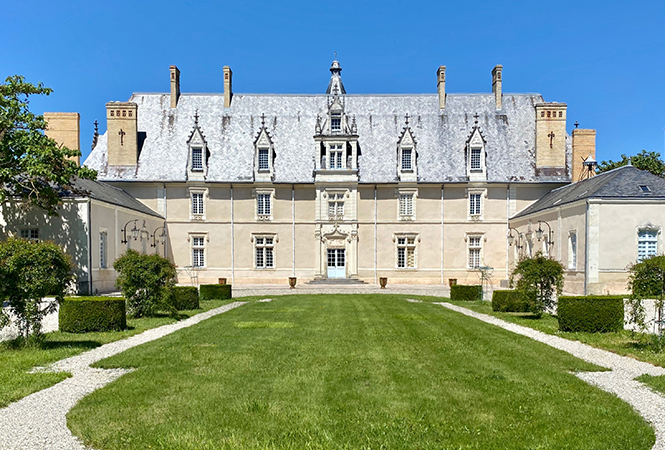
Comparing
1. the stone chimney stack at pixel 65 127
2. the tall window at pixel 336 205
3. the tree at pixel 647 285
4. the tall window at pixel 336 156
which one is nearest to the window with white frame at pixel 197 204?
the stone chimney stack at pixel 65 127

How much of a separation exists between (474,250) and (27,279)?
28859 mm

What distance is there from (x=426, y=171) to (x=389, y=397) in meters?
29.6

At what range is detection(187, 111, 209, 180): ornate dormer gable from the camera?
35.3 meters

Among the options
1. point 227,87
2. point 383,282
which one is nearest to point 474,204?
point 383,282

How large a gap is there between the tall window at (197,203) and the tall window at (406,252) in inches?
500

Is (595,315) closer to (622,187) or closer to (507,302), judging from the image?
(507,302)

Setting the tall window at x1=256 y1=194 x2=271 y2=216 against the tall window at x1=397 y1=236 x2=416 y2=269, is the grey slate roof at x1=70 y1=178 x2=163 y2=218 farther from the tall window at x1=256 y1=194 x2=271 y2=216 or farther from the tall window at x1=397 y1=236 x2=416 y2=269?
the tall window at x1=397 y1=236 x2=416 y2=269

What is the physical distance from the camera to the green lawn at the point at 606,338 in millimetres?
10784

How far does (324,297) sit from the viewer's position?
2522 cm

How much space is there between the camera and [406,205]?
35688 millimetres

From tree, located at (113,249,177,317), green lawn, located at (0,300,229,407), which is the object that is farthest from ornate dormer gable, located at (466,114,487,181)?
green lawn, located at (0,300,229,407)

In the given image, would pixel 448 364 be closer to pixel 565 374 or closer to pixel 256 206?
pixel 565 374

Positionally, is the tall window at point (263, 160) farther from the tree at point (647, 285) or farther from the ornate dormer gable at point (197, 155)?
the tree at point (647, 285)

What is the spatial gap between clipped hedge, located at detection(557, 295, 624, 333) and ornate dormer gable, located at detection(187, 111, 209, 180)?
2588cm
